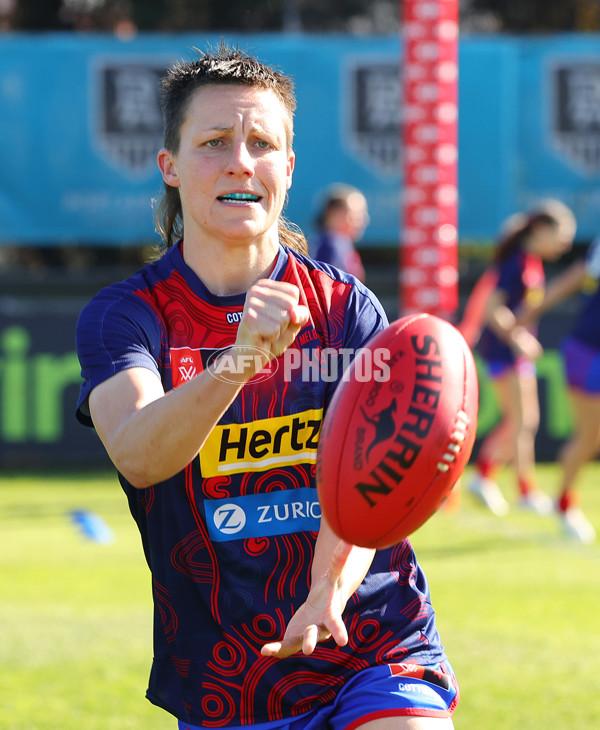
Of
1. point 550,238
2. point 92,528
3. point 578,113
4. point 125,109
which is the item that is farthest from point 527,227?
point 125,109

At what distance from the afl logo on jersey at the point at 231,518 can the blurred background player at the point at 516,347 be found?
6.97m

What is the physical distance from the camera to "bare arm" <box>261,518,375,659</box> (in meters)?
2.38

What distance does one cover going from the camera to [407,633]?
8.69ft

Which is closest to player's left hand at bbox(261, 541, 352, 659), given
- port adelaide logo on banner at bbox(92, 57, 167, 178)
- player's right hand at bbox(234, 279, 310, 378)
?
player's right hand at bbox(234, 279, 310, 378)

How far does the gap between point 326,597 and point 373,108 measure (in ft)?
35.8

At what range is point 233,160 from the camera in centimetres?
246

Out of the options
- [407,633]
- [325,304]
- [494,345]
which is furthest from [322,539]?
[494,345]

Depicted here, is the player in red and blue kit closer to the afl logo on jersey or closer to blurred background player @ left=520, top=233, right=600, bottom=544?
the afl logo on jersey

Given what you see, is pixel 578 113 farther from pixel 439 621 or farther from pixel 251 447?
pixel 251 447

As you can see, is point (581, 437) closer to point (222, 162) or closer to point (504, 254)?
point (504, 254)

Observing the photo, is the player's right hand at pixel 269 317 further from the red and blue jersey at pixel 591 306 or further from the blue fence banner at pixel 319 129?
the blue fence banner at pixel 319 129

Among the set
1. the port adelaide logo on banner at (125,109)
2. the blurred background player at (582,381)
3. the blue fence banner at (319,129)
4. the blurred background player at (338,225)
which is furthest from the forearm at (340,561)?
the port adelaide logo on banner at (125,109)

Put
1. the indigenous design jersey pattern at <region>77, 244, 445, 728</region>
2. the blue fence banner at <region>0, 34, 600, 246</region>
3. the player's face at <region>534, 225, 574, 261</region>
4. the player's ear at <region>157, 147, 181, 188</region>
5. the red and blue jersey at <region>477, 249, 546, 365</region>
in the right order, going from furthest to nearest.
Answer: the blue fence banner at <region>0, 34, 600, 246</region>, the red and blue jersey at <region>477, 249, 546, 365</region>, the player's face at <region>534, 225, 574, 261</region>, the player's ear at <region>157, 147, 181, 188</region>, the indigenous design jersey pattern at <region>77, 244, 445, 728</region>

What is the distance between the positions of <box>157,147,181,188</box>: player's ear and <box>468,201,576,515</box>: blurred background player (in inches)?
270
